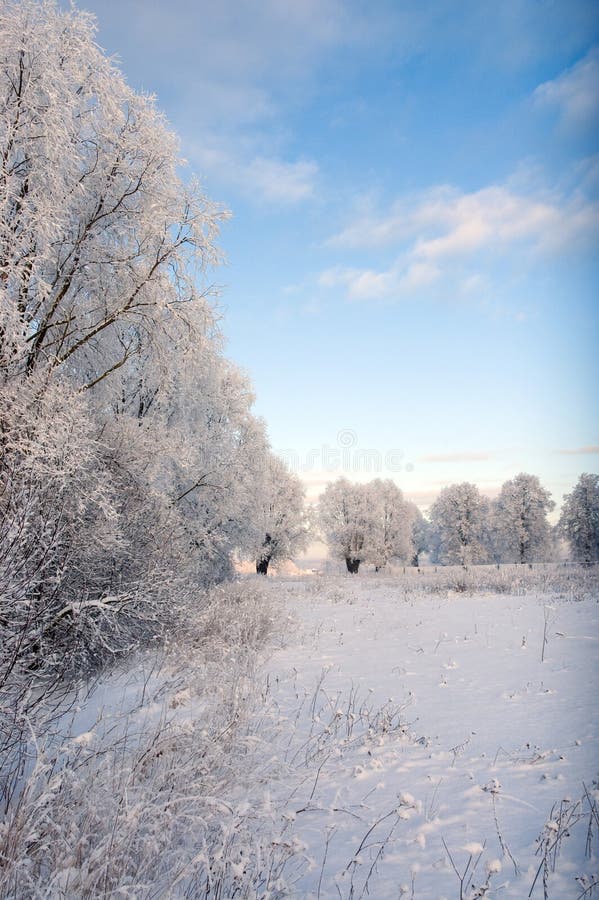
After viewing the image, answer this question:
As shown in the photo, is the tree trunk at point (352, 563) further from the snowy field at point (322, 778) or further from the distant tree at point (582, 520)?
the snowy field at point (322, 778)

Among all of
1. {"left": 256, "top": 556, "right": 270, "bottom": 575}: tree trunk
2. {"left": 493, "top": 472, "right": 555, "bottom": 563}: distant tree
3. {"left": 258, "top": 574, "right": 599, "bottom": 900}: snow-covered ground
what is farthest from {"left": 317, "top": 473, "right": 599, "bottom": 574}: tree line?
{"left": 258, "top": 574, "right": 599, "bottom": 900}: snow-covered ground

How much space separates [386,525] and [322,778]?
5352cm

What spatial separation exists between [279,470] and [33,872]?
38031 mm

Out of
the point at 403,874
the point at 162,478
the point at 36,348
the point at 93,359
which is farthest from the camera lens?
the point at 162,478

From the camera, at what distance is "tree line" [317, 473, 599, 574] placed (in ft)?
162

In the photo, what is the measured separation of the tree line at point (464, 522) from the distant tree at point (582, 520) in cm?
8

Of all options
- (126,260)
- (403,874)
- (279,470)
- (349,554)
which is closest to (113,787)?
(403,874)

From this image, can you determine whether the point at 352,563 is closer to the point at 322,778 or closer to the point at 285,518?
the point at 285,518

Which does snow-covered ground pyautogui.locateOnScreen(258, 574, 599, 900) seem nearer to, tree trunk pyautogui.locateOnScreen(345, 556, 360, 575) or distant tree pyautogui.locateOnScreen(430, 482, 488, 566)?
tree trunk pyautogui.locateOnScreen(345, 556, 360, 575)

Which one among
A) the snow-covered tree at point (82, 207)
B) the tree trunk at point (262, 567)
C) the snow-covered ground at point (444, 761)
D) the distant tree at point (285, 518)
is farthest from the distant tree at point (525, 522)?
the snow-covered tree at point (82, 207)

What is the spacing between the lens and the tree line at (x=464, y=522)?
4950 cm

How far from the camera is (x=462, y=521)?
57.2 metres

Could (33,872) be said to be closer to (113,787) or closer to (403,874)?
(113,787)

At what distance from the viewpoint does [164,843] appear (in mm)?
3354
